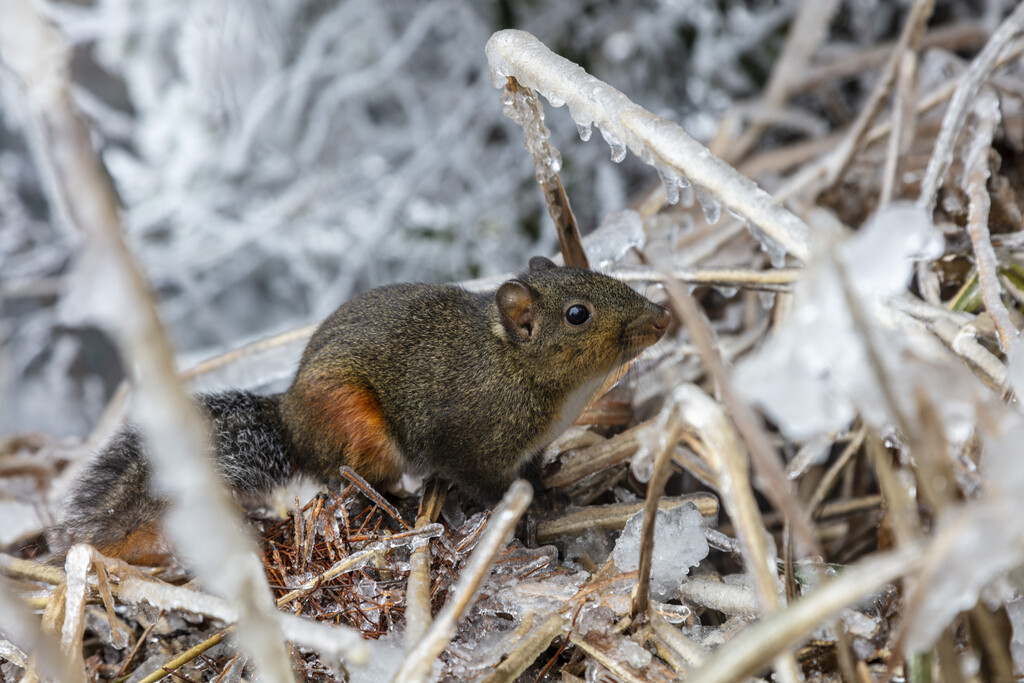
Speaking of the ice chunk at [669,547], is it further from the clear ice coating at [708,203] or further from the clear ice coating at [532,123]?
the clear ice coating at [532,123]

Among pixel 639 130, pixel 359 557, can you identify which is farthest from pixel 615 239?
pixel 359 557

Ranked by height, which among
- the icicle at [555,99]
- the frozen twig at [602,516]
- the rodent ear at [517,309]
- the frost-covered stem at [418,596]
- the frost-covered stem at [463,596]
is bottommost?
the frozen twig at [602,516]

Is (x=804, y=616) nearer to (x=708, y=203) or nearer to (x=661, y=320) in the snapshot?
(x=708, y=203)

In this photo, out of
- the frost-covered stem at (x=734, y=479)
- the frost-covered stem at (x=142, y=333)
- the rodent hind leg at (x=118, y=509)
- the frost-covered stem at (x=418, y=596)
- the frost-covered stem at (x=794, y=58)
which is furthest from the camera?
the frost-covered stem at (x=794, y=58)

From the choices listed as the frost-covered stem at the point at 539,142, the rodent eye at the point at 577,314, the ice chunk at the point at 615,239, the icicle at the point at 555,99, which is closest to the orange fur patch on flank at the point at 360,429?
the rodent eye at the point at 577,314

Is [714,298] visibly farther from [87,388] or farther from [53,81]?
[87,388]

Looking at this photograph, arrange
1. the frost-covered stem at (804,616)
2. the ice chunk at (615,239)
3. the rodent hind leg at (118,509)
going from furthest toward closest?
the ice chunk at (615,239) → the rodent hind leg at (118,509) → the frost-covered stem at (804,616)

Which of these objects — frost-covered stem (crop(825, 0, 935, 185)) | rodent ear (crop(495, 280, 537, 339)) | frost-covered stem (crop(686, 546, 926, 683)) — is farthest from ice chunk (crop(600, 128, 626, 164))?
frost-covered stem (crop(825, 0, 935, 185))
